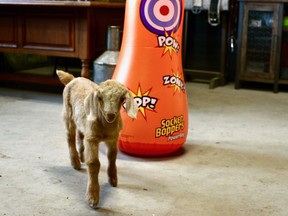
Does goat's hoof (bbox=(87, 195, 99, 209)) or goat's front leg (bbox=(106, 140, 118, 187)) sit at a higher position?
goat's front leg (bbox=(106, 140, 118, 187))

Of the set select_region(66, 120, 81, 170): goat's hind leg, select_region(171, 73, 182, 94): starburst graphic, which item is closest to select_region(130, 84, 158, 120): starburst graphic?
select_region(171, 73, 182, 94): starburst graphic

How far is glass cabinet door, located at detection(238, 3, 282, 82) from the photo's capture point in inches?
168

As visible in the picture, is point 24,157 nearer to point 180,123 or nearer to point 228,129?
point 180,123

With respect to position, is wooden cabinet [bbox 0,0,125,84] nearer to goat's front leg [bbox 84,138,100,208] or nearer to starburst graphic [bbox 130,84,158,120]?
starburst graphic [bbox 130,84,158,120]

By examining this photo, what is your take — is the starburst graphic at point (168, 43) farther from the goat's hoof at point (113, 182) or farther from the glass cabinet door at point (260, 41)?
the glass cabinet door at point (260, 41)

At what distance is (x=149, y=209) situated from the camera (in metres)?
1.80

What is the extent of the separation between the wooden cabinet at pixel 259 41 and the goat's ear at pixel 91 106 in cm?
284

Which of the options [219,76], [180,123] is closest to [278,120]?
[180,123]

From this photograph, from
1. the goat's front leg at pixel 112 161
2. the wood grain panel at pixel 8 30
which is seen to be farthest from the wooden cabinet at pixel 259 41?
the goat's front leg at pixel 112 161

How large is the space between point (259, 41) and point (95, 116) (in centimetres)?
291

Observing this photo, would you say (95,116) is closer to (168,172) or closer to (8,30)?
(168,172)

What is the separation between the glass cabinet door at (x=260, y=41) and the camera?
4.26 metres

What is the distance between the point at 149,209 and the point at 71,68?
3348mm

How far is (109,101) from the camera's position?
68.5 inches
